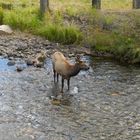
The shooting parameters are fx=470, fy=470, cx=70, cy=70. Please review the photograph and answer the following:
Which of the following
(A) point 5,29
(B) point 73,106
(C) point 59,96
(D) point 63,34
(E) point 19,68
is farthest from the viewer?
(A) point 5,29

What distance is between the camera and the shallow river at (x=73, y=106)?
10.0 meters

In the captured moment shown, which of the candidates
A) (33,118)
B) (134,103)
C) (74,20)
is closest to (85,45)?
(74,20)

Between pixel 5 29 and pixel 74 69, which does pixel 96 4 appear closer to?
pixel 5 29

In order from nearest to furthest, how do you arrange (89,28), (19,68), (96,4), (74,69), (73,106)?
(73,106) < (74,69) < (19,68) < (89,28) < (96,4)

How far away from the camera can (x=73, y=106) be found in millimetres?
11812

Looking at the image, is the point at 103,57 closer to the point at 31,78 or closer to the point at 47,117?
the point at 31,78

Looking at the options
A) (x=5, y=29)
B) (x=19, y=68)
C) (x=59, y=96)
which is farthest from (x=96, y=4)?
(x=59, y=96)

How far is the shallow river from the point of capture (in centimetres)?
1005

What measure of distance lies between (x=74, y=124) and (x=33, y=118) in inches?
38.4

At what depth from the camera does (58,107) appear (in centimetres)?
1168

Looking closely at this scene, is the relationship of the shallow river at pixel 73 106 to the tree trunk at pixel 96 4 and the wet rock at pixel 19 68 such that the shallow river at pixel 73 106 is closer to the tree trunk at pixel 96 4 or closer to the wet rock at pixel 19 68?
the wet rock at pixel 19 68

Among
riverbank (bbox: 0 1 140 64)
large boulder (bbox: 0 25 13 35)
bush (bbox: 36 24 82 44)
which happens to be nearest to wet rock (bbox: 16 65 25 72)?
riverbank (bbox: 0 1 140 64)

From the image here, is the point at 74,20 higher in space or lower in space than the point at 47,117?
higher

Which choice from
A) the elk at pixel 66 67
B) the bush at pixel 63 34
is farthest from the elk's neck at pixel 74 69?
the bush at pixel 63 34
